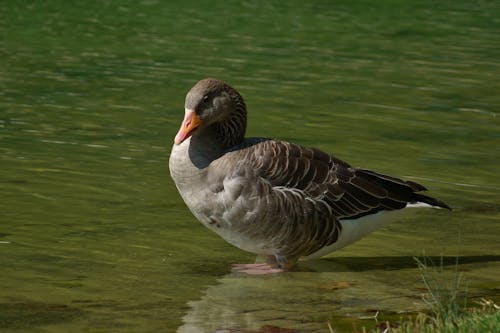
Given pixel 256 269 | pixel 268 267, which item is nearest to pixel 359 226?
pixel 268 267

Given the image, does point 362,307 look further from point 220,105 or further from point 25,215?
point 25,215

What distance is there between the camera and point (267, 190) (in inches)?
414

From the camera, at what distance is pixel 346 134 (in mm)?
17109

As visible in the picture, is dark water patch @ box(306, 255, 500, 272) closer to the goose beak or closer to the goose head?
the goose head

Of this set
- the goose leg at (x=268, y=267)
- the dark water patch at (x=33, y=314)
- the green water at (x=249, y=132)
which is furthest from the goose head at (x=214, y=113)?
the dark water patch at (x=33, y=314)

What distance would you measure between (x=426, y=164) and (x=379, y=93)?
495 cm

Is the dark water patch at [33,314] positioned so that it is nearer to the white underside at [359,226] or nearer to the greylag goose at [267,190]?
the greylag goose at [267,190]

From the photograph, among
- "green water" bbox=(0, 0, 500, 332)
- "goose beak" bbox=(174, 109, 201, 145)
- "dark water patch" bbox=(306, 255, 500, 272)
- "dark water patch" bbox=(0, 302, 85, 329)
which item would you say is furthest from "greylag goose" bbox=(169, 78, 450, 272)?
"dark water patch" bbox=(0, 302, 85, 329)

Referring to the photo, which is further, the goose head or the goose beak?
the goose head

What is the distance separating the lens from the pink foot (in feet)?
35.4

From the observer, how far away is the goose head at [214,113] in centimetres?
1066

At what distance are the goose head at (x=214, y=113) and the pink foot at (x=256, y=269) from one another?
1.19 m

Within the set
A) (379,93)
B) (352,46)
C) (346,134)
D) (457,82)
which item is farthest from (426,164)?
(352,46)

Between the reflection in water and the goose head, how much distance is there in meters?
1.35
